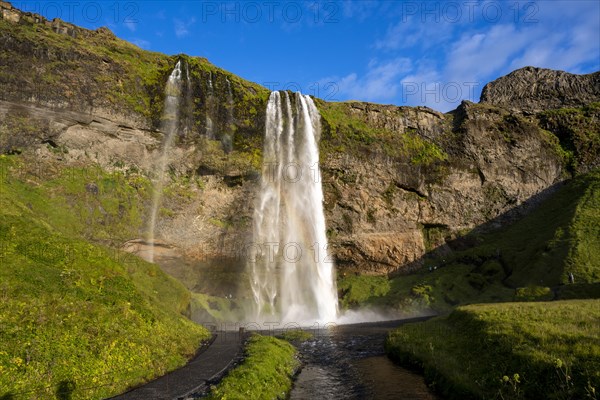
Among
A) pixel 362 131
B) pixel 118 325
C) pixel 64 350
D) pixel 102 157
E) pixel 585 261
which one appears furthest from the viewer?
pixel 362 131

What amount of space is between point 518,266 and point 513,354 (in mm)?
44266

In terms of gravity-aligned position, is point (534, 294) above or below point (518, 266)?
below

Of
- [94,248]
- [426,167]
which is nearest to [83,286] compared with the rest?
[94,248]

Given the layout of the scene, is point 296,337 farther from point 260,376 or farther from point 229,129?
point 229,129

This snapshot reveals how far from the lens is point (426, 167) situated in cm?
6912

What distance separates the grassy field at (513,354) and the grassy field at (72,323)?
12.8 m

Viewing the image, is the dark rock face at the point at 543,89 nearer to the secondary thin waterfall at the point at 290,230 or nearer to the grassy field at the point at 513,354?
the secondary thin waterfall at the point at 290,230

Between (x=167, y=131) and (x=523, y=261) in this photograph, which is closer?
(x=167, y=131)

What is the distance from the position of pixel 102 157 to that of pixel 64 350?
1477 inches

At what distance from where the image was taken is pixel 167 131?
5097 centimetres

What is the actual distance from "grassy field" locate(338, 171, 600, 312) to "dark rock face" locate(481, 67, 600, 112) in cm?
4283

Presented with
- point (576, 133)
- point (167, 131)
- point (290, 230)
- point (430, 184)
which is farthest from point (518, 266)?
point (167, 131)

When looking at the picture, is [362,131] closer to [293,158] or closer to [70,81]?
[293,158]

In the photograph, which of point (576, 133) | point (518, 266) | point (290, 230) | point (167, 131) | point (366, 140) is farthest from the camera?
point (576, 133)
